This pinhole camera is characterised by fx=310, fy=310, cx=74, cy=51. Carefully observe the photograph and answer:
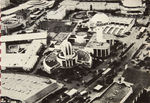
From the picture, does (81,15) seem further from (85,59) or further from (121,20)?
(85,59)

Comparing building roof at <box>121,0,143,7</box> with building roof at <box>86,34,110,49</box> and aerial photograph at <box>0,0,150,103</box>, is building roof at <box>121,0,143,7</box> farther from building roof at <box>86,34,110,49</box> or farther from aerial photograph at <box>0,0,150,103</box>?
building roof at <box>86,34,110,49</box>

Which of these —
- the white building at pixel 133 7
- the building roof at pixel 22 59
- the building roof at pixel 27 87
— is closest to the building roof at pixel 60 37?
the building roof at pixel 22 59

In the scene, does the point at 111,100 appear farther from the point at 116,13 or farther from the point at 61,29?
the point at 116,13

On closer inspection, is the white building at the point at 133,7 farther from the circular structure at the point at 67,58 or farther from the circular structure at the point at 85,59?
the circular structure at the point at 67,58

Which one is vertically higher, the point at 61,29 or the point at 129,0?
the point at 129,0

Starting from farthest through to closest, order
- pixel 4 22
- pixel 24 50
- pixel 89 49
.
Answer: pixel 4 22, pixel 24 50, pixel 89 49

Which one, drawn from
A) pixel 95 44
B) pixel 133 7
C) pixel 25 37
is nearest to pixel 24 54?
pixel 25 37

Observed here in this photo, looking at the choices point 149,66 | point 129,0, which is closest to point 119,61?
point 149,66
